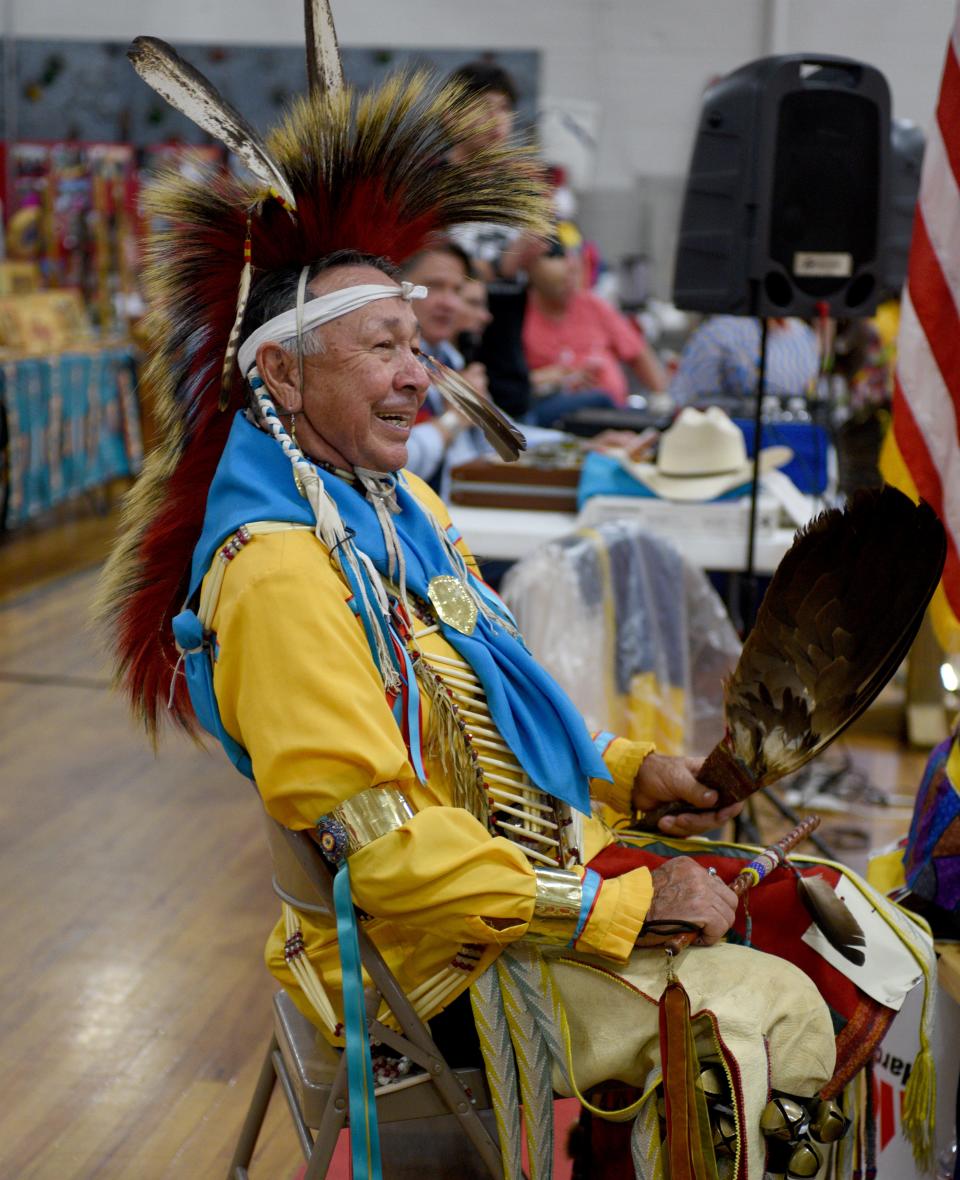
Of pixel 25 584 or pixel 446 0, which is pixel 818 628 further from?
pixel 446 0

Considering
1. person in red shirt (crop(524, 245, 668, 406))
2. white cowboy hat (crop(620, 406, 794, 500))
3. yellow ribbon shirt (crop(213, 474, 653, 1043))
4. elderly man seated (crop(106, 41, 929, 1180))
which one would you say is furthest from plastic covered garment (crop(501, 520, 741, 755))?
person in red shirt (crop(524, 245, 668, 406))

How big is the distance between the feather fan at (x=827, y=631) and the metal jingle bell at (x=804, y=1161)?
0.42 meters

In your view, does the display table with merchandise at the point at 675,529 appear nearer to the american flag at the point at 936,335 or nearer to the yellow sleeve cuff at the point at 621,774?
the american flag at the point at 936,335

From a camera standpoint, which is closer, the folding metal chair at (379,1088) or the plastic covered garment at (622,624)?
the folding metal chair at (379,1088)

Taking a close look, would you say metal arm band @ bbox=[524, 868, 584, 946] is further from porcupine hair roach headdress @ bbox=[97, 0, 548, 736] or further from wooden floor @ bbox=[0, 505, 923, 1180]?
wooden floor @ bbox=[0, 505, 923, 1180]

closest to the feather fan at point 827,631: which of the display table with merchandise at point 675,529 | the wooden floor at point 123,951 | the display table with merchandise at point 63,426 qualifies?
the wooden floor at point 123,951

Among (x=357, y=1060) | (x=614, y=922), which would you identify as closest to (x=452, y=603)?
(x=614, y=922)

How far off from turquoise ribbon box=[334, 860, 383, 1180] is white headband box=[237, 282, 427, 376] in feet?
1.95

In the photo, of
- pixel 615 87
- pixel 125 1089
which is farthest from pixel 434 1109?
pixel 615 87

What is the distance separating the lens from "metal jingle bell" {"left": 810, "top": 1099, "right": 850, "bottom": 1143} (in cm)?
139

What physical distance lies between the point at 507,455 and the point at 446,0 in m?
8.08

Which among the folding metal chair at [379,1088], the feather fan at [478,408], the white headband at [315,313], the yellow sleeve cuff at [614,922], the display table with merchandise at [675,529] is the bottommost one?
the folding metal chair at [379,1088]

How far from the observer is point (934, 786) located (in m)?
1.76

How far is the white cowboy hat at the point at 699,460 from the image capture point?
10.5 feet
